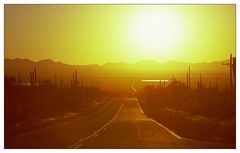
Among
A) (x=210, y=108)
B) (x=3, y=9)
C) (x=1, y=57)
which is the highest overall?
(x=3, y=9)

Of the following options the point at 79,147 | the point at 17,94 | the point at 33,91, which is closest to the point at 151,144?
the point at 79,147

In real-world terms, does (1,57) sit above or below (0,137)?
above

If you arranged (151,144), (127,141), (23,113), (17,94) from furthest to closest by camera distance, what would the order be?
1. (17,94)
2. (23,113)
3. (127,141)
4. (151,144)

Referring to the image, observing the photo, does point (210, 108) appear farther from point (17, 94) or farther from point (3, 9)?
point (3, 9)

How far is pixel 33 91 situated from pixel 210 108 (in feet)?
86.3

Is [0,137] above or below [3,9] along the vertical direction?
below

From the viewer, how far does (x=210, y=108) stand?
4722 cm

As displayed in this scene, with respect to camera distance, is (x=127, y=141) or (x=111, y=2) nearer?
(x=111, y=2)

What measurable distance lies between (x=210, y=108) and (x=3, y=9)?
31875 millimetres

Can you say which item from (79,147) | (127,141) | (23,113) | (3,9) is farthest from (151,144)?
(23,113)

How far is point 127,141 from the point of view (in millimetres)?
21141

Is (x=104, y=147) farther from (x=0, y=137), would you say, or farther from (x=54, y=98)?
(x=54, y=98)

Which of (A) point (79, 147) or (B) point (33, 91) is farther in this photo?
(B) point (33, 91)

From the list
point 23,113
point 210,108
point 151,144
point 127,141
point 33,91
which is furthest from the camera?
point 33,91
